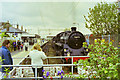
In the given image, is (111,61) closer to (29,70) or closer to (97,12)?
(29,70)

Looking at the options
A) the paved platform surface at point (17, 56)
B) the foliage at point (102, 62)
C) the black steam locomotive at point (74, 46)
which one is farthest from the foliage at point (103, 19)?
the foliage at point (102, 62)

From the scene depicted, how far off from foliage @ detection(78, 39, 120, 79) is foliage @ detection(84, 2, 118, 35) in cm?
465

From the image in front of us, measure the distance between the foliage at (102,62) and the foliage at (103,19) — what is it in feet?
15.3

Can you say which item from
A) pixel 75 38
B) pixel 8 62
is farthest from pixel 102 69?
pixel 75 38

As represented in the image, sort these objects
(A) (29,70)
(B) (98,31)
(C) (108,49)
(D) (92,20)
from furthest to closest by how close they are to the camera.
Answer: (D) (92,20) < (B) (98,31) < (A) (29,70) < (C) (108,49)

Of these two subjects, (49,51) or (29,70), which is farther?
(49,51)

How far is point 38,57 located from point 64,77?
0.99 metres

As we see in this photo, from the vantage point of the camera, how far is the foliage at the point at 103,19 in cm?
638

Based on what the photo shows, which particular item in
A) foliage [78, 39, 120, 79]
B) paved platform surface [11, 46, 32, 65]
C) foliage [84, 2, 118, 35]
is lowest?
paved platform surface [11, 46, 32, 65]

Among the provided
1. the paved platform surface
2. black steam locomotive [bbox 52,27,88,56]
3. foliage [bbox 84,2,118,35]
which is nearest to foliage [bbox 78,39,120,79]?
the paved platform surface

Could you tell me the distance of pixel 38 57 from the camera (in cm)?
288

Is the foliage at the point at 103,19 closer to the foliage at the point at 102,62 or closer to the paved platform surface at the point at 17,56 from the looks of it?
the paved platform surface at the point at 17,56

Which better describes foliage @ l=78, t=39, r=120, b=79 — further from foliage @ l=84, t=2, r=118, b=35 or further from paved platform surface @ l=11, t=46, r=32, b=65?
foliage @ l=84, t=2, r=118, b=35

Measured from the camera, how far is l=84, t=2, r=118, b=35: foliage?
6.38 metres
